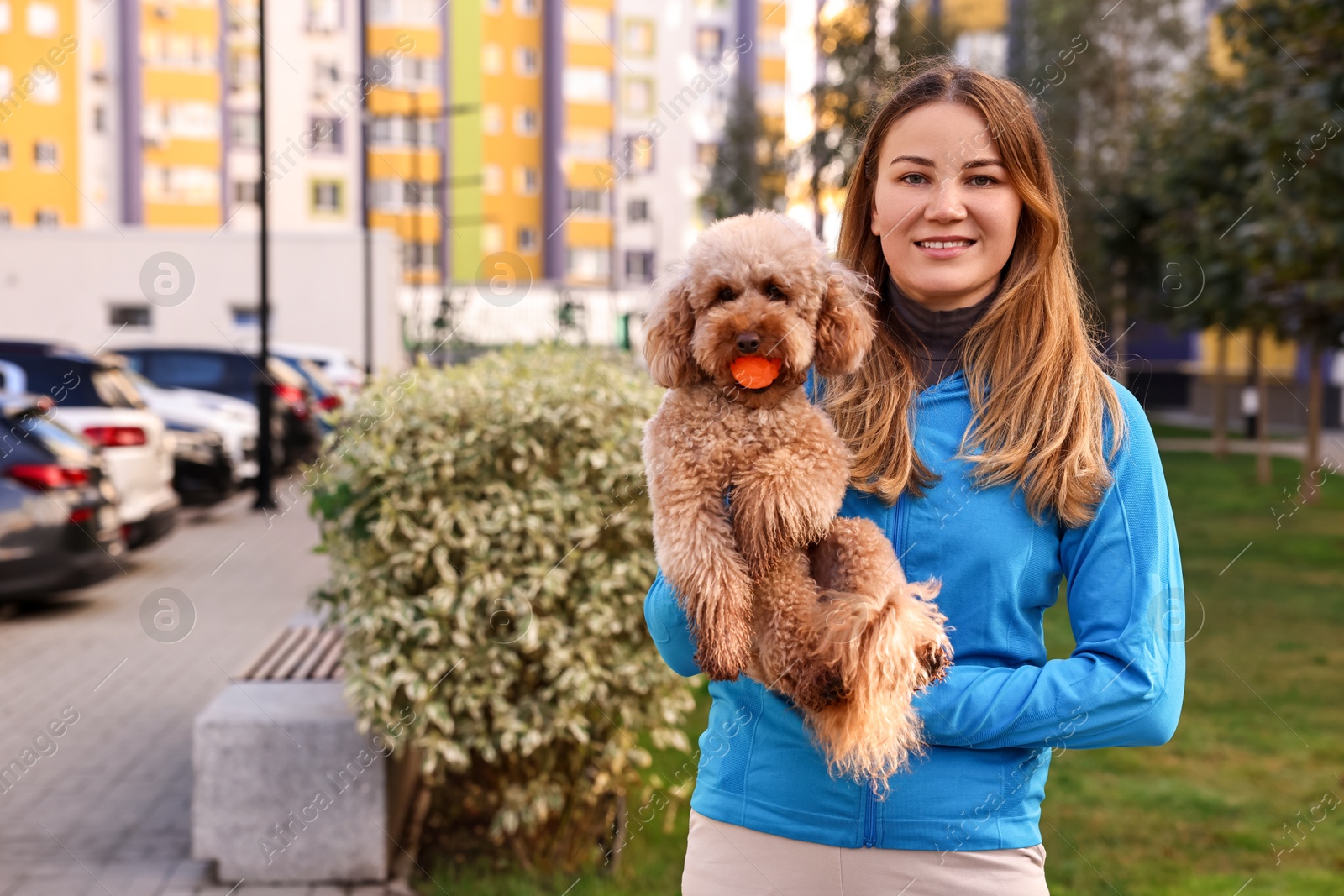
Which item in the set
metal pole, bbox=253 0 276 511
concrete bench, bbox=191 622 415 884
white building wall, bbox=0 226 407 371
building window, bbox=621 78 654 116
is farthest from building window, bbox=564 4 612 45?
concrete bench, bbox=191 622 415 884

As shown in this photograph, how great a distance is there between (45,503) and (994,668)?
926 cm

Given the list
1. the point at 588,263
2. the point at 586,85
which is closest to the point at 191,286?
the point at 588,263

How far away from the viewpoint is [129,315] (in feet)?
107

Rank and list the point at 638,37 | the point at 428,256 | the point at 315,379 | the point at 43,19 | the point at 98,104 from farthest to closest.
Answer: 1. the point at 638,37
2. the point at 428,256
3. the point at 43,19
4. the point at 98,104
5. the point at 315,379

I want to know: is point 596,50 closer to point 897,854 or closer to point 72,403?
point 72,403

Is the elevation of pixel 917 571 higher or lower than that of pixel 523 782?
higher

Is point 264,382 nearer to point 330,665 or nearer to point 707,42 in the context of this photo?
point 330,665

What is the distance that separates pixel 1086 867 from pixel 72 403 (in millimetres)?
10867

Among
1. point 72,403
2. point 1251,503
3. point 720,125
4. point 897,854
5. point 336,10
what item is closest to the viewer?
point 897,854

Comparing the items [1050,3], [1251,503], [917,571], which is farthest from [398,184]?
[917,571]

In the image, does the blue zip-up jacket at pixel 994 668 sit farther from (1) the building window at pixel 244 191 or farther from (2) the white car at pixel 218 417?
(1) the building window at pixel 244 191

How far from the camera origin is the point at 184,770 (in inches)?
251

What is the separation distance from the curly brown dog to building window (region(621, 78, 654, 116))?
58596 millimetres

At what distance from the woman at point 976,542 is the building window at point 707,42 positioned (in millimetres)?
61633
